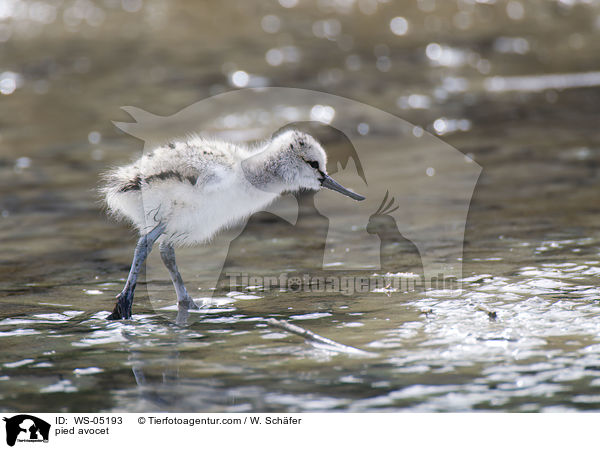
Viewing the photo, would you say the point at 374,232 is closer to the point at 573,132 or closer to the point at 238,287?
the point at 238,287

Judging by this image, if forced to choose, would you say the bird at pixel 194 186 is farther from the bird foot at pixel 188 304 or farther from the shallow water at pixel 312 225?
the shallow water at pixel 312 225

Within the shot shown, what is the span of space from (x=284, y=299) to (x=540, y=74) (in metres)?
9.34

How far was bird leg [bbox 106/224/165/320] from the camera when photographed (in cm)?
546

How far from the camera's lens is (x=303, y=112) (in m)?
12.4

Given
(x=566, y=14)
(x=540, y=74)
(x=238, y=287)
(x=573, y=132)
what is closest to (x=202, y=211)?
(x=238, y=287)

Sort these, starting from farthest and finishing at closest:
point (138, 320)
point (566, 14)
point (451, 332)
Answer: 1. point (566, 14)
2. point (138, 320)
3. point (451, 332)

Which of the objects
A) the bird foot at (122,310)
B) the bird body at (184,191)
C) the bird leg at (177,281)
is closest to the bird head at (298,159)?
the bird body at (184,191)

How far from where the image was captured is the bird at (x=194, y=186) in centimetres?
566

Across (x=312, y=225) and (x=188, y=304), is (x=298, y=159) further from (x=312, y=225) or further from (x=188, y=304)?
(x=312, y=225)
